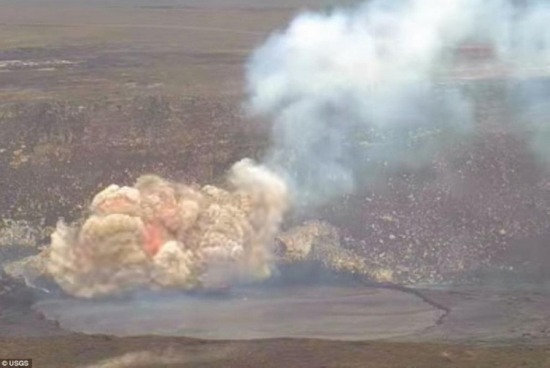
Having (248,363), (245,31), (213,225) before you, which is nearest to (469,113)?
(213,225)

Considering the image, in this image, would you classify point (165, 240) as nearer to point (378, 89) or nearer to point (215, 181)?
point (215, 181)

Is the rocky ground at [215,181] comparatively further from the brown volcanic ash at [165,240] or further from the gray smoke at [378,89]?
the brown volcanic ash at [165,240]

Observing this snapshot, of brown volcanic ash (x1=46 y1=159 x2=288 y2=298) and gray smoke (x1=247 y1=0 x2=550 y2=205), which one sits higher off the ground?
gray smoke (x1=247 y1=0 x2=550 y2=205)

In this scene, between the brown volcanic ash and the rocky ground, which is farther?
the brown volcanic ash

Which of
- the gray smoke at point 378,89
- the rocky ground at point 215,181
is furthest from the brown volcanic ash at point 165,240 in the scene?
the gray smoke at point 378,89

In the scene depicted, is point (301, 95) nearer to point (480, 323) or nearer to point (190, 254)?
point (190, 254)

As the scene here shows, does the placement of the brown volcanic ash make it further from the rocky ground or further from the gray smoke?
the gray smoke

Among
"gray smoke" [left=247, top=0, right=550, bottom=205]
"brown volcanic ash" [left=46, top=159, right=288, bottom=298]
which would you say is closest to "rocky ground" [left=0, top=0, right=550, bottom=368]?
"gray smoke" [left=247, top=0, right=550, bottom=205]
